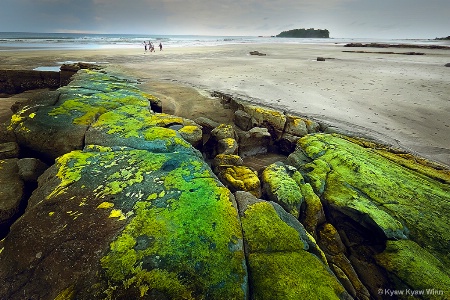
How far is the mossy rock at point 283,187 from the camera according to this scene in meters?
4.27

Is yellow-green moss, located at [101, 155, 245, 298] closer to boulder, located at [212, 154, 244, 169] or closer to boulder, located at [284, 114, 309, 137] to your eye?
boulder, located at [212, 154, 244, 169]

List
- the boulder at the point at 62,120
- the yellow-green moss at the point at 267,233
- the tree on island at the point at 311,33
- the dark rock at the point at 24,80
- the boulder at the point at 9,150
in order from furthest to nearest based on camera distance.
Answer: the tree on island at the point at 311,33 → the dark rock at the point at 24,80 → the boulder at the point at 62,120 → the boulder at the point at 9,150 → the yellow-green moss at the point at 267,233

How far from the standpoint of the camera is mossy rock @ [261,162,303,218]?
427 centimetres

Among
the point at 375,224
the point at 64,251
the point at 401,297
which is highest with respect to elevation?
the point at 64,251

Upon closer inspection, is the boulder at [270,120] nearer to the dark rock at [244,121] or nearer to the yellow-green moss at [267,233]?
the dark rock at [244,121]

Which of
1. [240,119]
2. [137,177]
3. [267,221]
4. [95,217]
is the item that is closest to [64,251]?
[95,217]

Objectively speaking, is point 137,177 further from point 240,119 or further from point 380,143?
point 380,143

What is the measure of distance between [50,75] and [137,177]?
46.0 ft

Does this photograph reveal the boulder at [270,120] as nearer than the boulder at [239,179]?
No


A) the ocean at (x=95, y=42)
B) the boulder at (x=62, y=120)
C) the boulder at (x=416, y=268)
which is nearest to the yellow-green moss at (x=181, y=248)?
the boulder at (x=416, y=268)

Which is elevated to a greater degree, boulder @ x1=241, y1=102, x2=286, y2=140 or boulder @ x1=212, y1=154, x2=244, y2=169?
boulder @ x1=241, y1=102, x2=286, y2=140

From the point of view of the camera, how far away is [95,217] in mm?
3109

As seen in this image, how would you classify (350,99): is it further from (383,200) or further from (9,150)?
(9,150)

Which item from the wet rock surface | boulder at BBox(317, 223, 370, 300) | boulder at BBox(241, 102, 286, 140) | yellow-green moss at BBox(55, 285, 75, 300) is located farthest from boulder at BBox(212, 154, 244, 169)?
yellow-green moss at BBox(55, 285, 75, 300)
